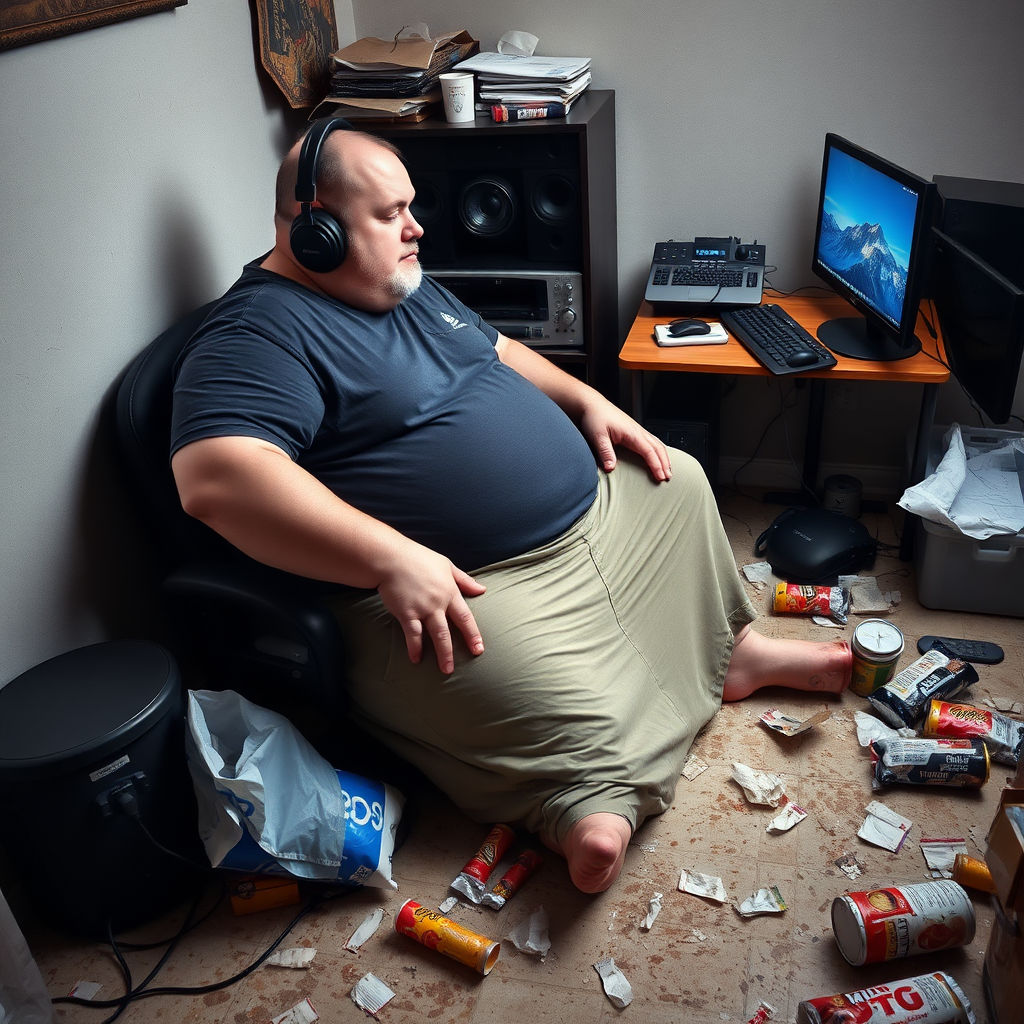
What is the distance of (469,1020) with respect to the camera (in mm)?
1416

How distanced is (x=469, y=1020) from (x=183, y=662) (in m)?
0.99

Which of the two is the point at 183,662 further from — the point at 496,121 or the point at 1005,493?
the point at 1005,493

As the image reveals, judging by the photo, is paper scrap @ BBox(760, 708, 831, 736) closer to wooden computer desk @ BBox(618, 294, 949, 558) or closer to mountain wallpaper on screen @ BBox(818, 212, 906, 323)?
wooden computer desk @ BBox(618, 294, 949, 558)

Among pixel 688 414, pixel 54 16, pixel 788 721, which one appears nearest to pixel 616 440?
pixel 688 414

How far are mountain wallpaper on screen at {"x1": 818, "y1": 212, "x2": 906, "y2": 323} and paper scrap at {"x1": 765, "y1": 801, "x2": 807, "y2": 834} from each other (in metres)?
1.05

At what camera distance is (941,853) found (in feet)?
5.27

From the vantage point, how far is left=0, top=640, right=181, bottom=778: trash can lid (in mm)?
1400

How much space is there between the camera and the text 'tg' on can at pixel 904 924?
1387mm

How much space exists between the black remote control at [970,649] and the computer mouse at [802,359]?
0.66 metres

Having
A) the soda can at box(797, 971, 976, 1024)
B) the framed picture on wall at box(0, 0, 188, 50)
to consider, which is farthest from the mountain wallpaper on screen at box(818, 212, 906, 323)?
the framed picture on wall at box(0, 0, 188, 50)

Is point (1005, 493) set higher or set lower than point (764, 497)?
higher

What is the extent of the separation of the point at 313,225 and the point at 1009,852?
134 centimetres

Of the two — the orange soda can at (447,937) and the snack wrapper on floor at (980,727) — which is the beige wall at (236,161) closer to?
the orange soda can at (447,937)

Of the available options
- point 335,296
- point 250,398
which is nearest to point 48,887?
point 250,398
